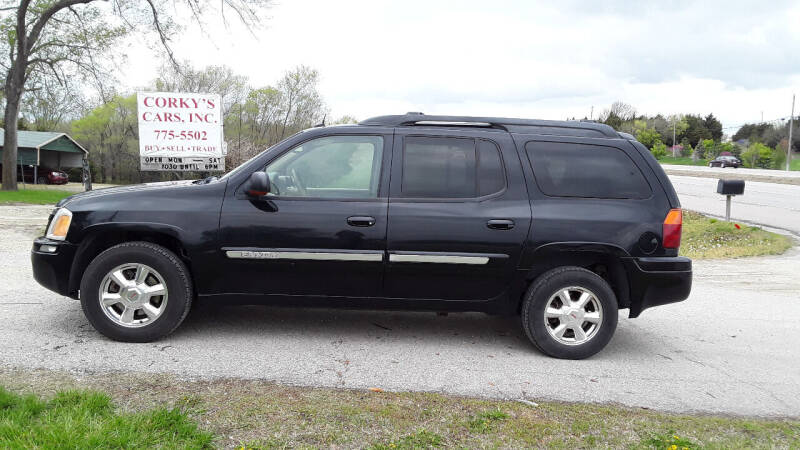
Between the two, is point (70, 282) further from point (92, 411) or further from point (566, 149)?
point (566, 149)

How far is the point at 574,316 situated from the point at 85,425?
3.33 meters

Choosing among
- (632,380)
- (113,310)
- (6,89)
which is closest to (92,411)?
(113,310)

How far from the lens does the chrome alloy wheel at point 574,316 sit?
441cm

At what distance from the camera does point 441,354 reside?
445cm

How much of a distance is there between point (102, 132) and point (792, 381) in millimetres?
68152

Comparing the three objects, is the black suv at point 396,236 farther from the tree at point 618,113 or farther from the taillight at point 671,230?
the tree at point 618,113

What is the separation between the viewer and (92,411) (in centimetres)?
307

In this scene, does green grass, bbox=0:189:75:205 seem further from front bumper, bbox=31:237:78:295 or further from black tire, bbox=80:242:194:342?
black tire, bbox=80:242:194:342

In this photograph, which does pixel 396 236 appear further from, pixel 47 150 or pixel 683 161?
pixel 683 161

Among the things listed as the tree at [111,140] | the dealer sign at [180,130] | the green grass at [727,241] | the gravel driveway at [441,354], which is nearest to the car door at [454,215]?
the gravel driveway at [441,354]

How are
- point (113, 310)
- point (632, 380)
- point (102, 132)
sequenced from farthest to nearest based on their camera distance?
point (102, 132), point (113, 310), point (632, 380)

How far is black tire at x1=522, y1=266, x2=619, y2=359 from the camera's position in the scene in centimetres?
438

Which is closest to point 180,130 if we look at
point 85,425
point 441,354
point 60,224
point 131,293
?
point 60,224

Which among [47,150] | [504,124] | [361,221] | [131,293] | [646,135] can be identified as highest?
[646,135]
